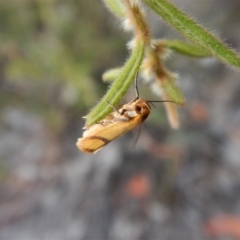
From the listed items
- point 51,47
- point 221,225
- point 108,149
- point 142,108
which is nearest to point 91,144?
point 142,108

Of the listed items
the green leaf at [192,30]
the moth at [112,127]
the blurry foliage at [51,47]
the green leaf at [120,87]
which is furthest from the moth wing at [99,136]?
the blurry foliage at [51,47]

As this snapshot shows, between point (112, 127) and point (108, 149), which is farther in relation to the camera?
point (108, 149)

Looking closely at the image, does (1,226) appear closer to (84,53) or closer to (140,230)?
(140,230)

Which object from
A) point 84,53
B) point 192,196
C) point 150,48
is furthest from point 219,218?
point 150,48

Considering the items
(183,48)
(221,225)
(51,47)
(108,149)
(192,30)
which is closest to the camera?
(192,30)

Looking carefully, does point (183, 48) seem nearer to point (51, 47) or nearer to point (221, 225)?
point (51, 47)

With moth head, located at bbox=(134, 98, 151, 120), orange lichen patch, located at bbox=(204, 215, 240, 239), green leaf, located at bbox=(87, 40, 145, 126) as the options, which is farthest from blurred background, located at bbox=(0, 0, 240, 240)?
green leaf, located at bbox=(87, 40, 145, 126)

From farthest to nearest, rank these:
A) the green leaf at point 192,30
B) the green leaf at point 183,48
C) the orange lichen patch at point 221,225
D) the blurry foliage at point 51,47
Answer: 1. the orange lichen patch at point 221,225
2. the blurry foliage at point 51,47
3. the green leaf at point 183,48
4. the green leaf at point 192,30

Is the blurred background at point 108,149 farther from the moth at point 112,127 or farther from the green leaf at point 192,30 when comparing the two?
the green leaf at point 192,30
